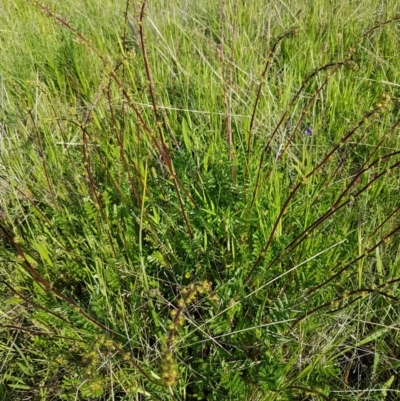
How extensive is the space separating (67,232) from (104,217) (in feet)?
0.63

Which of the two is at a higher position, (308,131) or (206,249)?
(308,131)

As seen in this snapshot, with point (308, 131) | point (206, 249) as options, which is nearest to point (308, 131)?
point (308, 131)

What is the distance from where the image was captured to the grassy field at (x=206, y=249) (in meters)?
1.18

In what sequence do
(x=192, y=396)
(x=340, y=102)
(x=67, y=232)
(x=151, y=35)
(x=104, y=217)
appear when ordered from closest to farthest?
(x=192, y=396), (x=104, y=217), (x=67, y=232), (x=340, y=102), (x=151, y=35)

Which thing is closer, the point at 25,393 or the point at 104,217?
the point at 25,393

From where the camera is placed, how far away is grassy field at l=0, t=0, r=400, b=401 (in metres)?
1.18

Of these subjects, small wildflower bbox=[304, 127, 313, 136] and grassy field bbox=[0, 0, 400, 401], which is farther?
small wildflower bbox=[304, 127, 313, 136]

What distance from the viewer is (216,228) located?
4.83 feet

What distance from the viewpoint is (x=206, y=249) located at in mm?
1441

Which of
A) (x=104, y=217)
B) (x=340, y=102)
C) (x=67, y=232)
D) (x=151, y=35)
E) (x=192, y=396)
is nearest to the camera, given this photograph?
(x=192, y=396)

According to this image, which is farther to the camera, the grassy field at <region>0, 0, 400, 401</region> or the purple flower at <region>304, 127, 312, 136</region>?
the purple flower at <region>304, 127, 312, 136</region>

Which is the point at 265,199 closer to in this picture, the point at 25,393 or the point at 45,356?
the point at 45,356

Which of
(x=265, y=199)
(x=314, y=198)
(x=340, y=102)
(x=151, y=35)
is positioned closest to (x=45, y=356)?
(x=265, y=199)

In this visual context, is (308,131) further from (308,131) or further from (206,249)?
(206,249)
